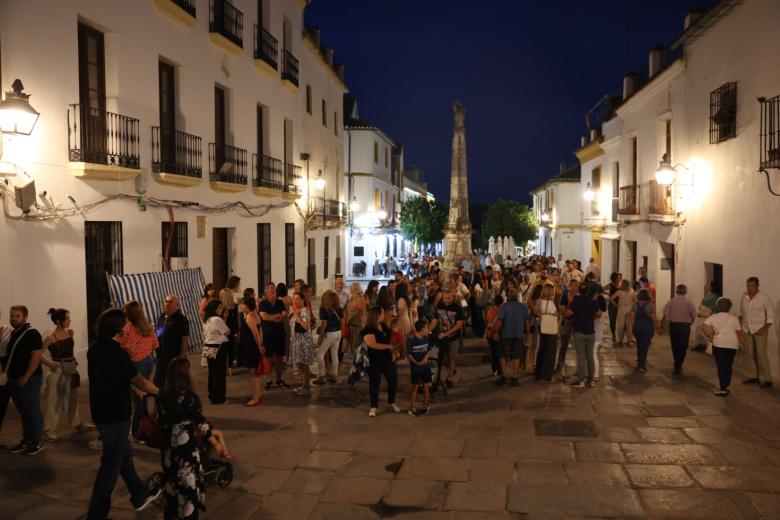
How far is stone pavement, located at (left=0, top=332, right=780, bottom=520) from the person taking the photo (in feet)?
19.8

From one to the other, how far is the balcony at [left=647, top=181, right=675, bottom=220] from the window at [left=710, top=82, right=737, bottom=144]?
3118 millimetres

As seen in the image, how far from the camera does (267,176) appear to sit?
1830 cm

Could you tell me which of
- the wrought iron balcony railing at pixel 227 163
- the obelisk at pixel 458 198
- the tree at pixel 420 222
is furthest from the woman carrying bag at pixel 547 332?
the tree at pixel 420 222

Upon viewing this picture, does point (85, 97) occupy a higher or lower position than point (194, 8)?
lower

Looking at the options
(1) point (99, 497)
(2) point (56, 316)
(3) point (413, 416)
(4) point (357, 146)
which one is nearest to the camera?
(1) point (99, 497)

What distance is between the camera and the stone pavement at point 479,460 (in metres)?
6.04

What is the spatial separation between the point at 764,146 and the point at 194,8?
11013mm

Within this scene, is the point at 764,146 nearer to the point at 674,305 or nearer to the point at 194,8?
the point at 674,305

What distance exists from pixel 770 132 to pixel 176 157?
10.5 metres

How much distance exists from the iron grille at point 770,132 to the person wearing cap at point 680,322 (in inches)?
98.1

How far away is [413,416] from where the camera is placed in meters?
9.16

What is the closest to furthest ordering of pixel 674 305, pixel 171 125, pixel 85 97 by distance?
pixel 85 97, pixel 674 305, pixel 171 125

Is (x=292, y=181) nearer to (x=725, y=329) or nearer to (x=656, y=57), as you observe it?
(x=656, y=57)

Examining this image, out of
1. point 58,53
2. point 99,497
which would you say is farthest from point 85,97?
point 99,497
